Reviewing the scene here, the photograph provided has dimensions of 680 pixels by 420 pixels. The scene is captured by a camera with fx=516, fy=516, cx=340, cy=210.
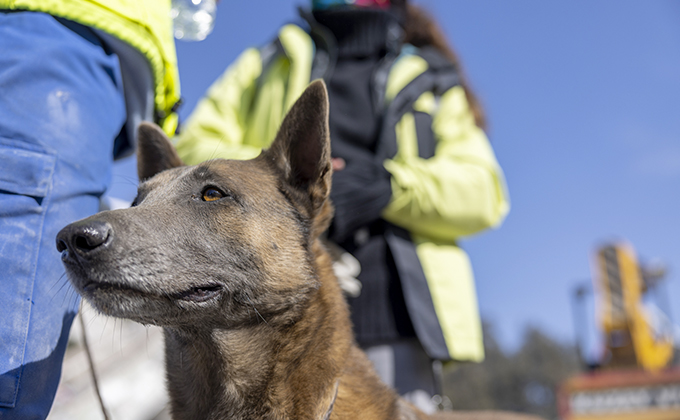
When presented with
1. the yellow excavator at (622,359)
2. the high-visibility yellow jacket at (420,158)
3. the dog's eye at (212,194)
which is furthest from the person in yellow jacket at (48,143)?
the yellow excavator at (622,359)

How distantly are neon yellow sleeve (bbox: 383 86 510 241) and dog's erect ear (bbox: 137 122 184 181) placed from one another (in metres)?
1.31

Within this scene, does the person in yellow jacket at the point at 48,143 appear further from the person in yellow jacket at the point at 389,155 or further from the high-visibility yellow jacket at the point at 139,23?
the person in yellow jacket at the point at 389,155

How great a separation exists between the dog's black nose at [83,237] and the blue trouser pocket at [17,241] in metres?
0.24

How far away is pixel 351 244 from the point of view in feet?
11.2

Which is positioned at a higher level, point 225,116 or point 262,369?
point 225,116

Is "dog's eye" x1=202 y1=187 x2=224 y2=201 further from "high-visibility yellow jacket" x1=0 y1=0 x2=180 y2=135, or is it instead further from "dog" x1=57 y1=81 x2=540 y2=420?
"high-visibility yellow jacket" x1=0 y1=0 x2=180 y2=135

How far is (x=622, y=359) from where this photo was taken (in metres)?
20.5

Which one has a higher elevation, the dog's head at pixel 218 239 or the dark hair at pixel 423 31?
the dark hair at pixel 423 31

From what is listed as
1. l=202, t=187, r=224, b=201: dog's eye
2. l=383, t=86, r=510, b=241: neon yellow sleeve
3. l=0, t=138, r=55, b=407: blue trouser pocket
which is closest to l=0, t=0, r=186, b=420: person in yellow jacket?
l=0, t=138, r=55, b=407: blue trouser pocket

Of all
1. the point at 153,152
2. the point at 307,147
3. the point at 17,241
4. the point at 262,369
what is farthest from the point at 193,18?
the point at 262,369

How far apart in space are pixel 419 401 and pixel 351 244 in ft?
3.61

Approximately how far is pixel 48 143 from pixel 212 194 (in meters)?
0.69

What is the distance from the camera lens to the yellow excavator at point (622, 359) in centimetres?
1466

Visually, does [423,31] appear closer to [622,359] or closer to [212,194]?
[212,194]
